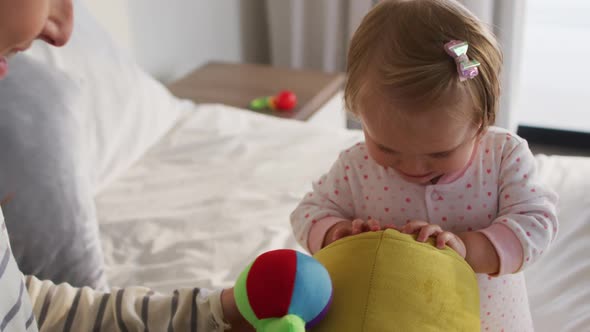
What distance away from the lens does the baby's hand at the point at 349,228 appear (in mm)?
723

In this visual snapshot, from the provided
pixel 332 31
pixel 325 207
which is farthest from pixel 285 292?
pixel 332 31

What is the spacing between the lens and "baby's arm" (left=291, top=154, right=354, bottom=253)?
2.61 feet

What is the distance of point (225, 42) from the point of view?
2357mm

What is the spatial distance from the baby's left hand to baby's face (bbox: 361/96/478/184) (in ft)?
0.19

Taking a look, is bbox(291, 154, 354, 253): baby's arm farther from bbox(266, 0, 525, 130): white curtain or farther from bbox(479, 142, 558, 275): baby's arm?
bbox(266, 0, 525, 130): white curtain

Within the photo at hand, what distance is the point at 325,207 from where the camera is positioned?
814mm

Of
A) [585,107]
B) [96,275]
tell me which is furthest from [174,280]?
[585,107]

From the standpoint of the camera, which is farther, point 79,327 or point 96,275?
point 96,275

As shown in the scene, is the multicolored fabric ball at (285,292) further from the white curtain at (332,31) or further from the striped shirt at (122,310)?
the white curtain at (332,31)

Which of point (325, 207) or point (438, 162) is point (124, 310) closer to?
point (325, 207)

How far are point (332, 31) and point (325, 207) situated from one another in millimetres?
1623

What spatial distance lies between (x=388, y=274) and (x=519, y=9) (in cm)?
169

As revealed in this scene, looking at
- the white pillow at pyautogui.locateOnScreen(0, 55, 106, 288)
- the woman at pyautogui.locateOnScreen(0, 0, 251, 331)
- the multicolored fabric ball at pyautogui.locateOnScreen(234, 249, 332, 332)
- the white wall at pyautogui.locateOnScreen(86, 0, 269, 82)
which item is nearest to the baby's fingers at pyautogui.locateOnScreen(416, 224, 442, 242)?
the multicolored fabric ball at pyautogui.locateOnScreen(234, 249, 332, 332)

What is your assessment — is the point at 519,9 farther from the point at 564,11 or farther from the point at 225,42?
the point at 225,42
